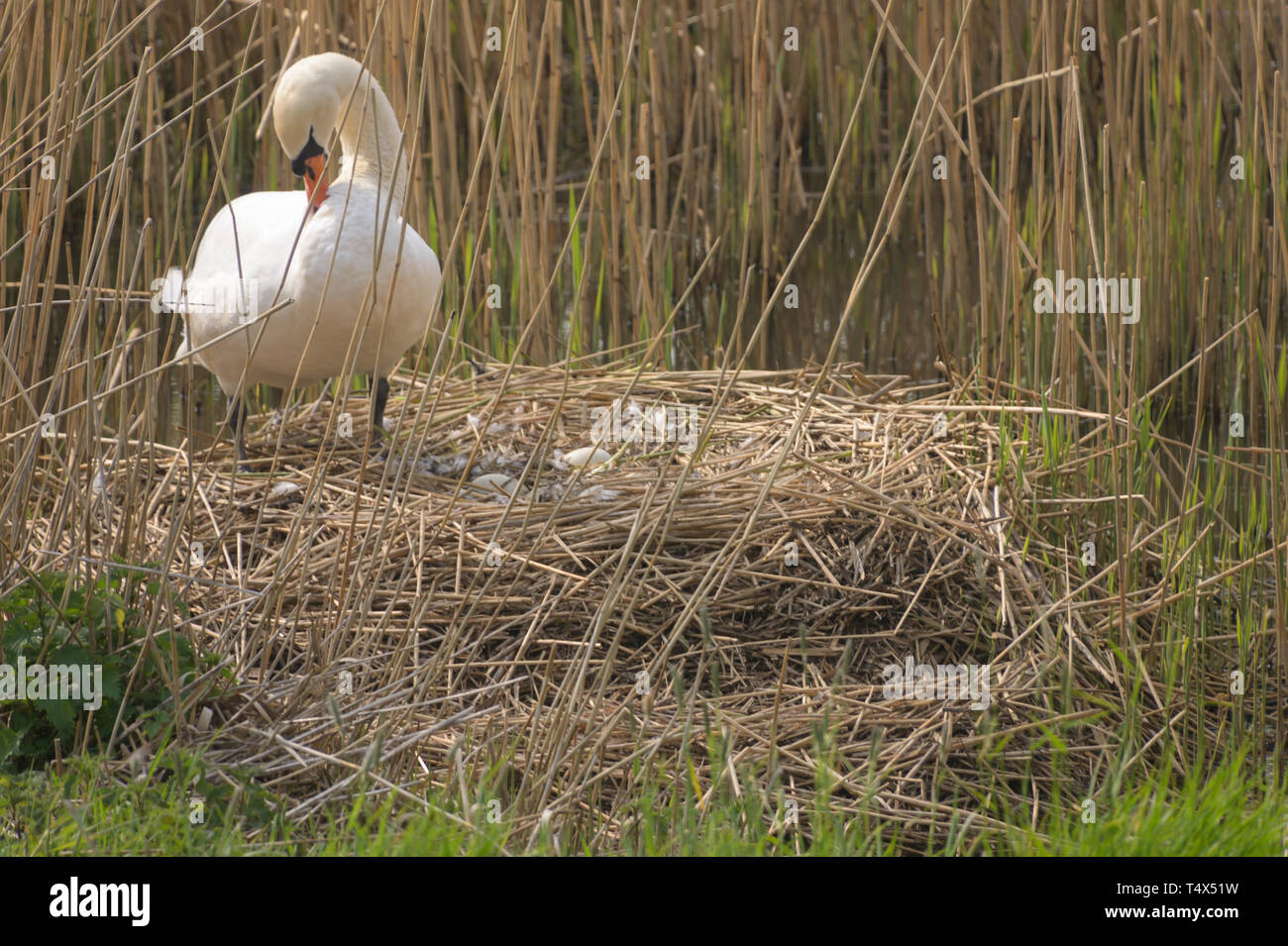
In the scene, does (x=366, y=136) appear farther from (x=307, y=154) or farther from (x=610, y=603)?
(x=610, y=603)

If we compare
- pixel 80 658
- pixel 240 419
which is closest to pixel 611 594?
pixel 80 658

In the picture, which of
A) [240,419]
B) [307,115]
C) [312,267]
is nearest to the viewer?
[240,419]

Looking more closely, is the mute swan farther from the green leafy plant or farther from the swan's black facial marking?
the green leafy plant

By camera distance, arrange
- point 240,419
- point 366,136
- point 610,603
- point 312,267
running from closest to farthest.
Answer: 1. point 610,603
2. point 240,419
3. point 312,267
4. point 366,136

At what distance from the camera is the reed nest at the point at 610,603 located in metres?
2.23

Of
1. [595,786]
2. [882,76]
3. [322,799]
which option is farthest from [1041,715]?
[882,76]

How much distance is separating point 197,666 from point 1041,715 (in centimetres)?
149

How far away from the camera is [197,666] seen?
2.28m

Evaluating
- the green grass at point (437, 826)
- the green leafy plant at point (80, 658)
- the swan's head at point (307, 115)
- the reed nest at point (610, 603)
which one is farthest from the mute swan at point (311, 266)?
the green grass at point (437, 826)

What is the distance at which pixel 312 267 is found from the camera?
3082 millimetres

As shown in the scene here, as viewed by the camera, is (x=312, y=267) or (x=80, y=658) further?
(x=312, y=267)

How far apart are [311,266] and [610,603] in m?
1.35

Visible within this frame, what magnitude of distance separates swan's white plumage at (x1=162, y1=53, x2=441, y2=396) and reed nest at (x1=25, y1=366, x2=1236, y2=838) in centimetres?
28

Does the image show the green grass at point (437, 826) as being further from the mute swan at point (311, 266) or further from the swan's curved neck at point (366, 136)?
the swan's curved neck at point (366, 136)
